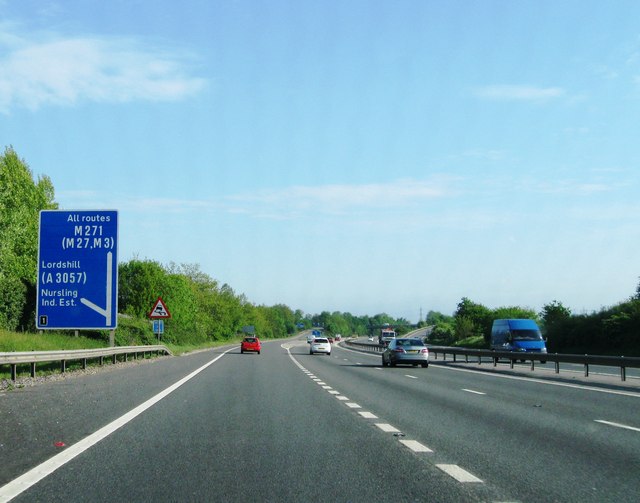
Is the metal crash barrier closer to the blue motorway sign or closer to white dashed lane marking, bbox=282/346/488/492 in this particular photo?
the blue motorway sign

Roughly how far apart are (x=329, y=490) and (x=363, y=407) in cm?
893

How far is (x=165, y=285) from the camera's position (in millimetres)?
90625

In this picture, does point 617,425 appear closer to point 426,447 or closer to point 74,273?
point 426,447

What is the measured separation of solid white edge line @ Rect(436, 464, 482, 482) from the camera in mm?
7859

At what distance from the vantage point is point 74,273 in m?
28.2

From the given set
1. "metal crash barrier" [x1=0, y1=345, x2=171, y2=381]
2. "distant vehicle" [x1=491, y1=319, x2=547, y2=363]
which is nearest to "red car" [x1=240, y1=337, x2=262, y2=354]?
"distant vehicle" [x1=491, y1=319, x2=547, y2=363]

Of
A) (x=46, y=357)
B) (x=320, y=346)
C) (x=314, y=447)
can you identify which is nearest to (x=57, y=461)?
(x=314, y=447)

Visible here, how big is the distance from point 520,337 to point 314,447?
3888 centimetres

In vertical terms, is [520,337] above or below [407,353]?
above

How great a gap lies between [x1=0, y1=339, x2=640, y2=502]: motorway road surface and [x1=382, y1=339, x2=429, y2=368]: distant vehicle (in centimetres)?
1773

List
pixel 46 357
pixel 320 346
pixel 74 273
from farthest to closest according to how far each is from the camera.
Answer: pixel 320 346, pixel 74 273, pixel 46 357

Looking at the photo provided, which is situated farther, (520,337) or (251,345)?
(251,345)

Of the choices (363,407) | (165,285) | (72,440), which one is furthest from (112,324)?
(165,285)

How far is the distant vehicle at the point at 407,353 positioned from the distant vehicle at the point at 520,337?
10.9m
